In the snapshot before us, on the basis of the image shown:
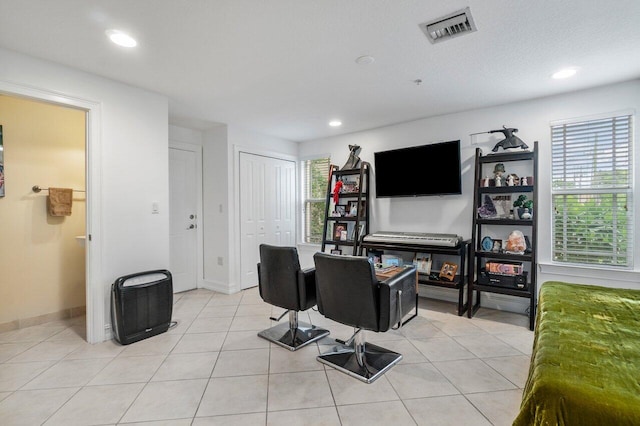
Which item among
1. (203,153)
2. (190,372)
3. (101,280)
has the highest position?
(203,153)

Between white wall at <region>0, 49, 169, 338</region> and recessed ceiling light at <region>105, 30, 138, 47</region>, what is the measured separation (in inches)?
30.6

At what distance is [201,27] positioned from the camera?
2.02 m

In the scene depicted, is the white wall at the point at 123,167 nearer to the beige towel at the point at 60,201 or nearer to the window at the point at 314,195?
the beige towel at the point at 60,201

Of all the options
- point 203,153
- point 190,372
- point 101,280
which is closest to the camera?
point 190,372

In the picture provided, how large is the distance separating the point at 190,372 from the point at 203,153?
128 inches

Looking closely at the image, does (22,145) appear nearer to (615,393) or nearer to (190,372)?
(190,372)

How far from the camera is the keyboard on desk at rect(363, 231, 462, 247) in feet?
11.3

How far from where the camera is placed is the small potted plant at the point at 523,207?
126 inches

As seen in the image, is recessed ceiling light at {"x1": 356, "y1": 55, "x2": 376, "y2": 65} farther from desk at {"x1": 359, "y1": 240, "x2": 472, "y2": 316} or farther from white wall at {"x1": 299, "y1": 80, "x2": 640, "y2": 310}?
desk at {"x1": 359, "y1": 240, "x2": 472, "y2": 316}

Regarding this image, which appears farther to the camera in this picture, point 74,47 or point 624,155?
point 624,155

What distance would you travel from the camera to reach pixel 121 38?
2.14 m

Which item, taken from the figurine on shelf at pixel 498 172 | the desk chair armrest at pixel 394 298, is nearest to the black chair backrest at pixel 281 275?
the desk chair armrest at pixel 394 298

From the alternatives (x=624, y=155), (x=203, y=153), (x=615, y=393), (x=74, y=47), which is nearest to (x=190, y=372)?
(x=615, y=393)

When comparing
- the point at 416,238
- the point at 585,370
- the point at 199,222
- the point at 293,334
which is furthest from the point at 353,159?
the point at 585,370
